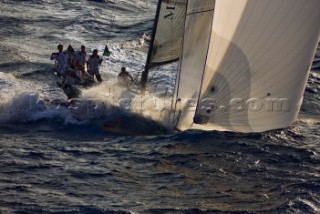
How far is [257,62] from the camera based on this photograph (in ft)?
51.1

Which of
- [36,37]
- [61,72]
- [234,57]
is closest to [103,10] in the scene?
[36,37]

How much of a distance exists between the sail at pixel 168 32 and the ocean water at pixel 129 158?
1.52 m

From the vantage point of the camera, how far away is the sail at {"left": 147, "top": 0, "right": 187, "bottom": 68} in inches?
739

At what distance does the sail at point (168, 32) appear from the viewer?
61.6ft

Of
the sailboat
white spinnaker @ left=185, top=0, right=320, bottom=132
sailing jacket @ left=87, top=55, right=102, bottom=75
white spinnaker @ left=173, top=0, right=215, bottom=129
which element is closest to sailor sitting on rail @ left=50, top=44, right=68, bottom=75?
sailing jacket @ left=87, top=55, right=102, bottom=75

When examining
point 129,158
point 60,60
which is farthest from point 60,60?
point 129,158

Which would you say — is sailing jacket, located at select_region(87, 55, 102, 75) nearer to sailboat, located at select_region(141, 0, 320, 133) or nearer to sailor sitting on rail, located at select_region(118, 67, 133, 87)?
sailor sitting on rail, located at select_region(118, 67, 133, 87)

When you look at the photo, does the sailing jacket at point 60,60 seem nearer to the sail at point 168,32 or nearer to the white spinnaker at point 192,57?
the sail at point 168,32

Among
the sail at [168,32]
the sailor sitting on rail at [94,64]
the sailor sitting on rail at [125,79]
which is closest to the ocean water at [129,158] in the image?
the sailor sitting on rail at [125,79]

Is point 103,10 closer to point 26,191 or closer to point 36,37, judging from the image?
point 36,37

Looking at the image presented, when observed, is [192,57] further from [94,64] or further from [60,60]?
[60,60]

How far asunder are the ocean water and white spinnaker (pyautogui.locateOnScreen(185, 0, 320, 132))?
863 mm

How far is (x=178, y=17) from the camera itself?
18.8 m

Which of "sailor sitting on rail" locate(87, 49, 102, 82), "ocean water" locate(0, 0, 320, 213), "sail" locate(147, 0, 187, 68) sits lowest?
"ocean water" locate(0, 0, 320, 213)
